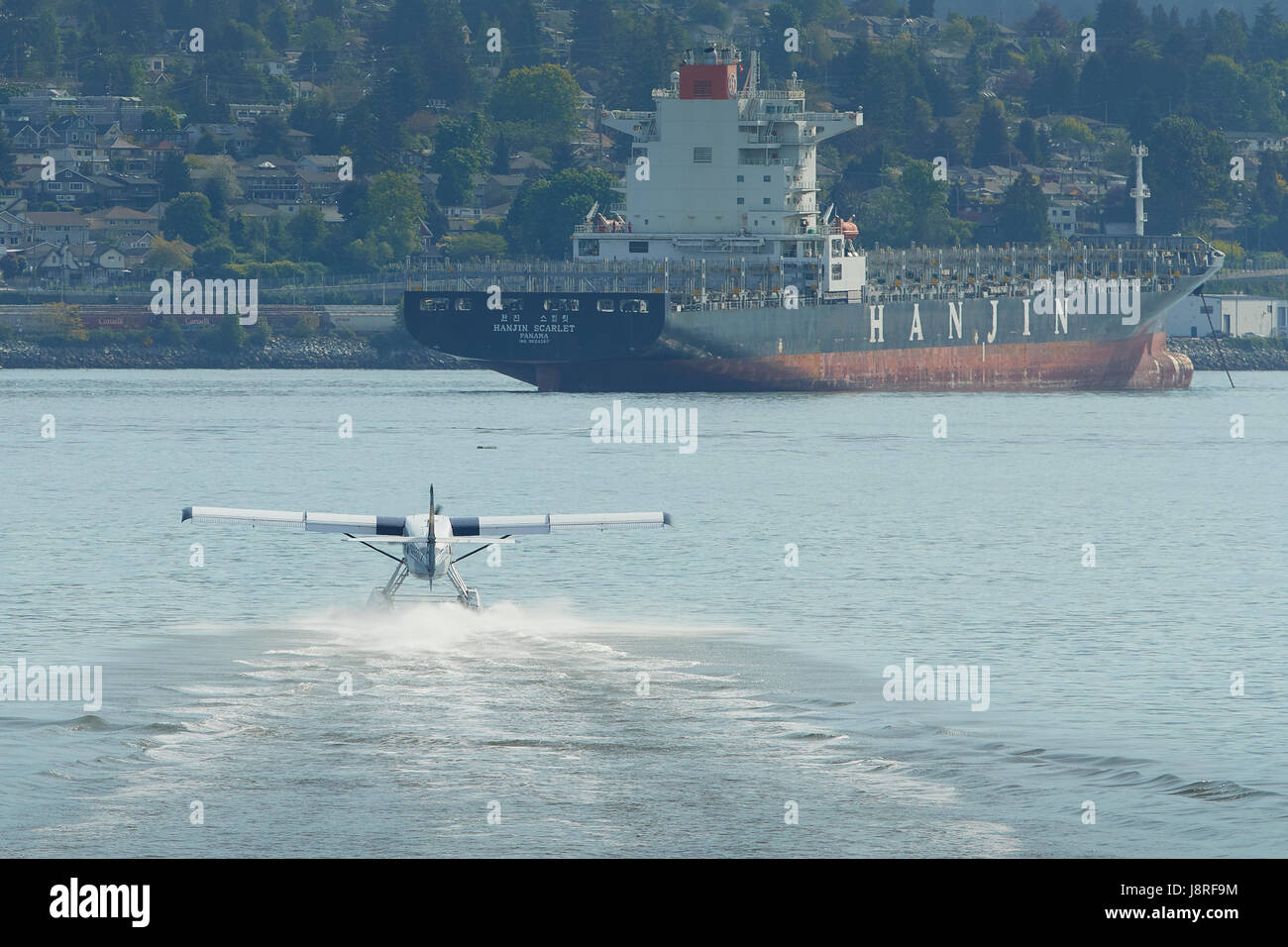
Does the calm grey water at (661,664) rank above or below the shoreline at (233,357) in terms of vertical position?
above

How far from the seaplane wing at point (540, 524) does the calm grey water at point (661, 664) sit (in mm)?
1591

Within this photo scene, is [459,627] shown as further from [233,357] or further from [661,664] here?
[233,357]

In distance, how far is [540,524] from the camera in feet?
125

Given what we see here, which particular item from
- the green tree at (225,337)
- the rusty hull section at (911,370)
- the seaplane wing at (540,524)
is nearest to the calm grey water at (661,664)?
the seaplane wing at (540,524)

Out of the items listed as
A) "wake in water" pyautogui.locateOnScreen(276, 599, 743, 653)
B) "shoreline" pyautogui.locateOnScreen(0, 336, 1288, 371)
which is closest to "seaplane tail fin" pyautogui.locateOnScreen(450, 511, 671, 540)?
"wake in water" pyautogui.locateOnScreen(276, 599, 743, 653)

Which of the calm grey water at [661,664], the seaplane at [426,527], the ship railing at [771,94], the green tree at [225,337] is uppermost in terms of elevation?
the ship railing at [771,94]

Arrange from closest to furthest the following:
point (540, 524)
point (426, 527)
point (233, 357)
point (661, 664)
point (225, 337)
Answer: point (661, 664)
point (426, 527)
point (540, 524)
point (233, 357)
point (225, 337)

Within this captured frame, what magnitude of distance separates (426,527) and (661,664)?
5.60 meters

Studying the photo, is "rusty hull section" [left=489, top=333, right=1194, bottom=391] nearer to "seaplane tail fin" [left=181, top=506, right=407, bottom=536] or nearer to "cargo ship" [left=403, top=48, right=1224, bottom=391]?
"cargo ship" [left=403, top=48, right=1224, bottom=391]

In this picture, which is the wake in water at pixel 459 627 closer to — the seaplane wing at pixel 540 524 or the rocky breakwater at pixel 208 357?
the seaplane wing at pixel 540 524

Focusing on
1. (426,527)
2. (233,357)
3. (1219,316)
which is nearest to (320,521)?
(426,527)

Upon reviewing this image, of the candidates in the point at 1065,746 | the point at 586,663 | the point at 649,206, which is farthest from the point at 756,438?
the point at 1065,746

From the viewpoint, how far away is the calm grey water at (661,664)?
24766 millimetres

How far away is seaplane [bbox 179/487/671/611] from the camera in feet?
122
